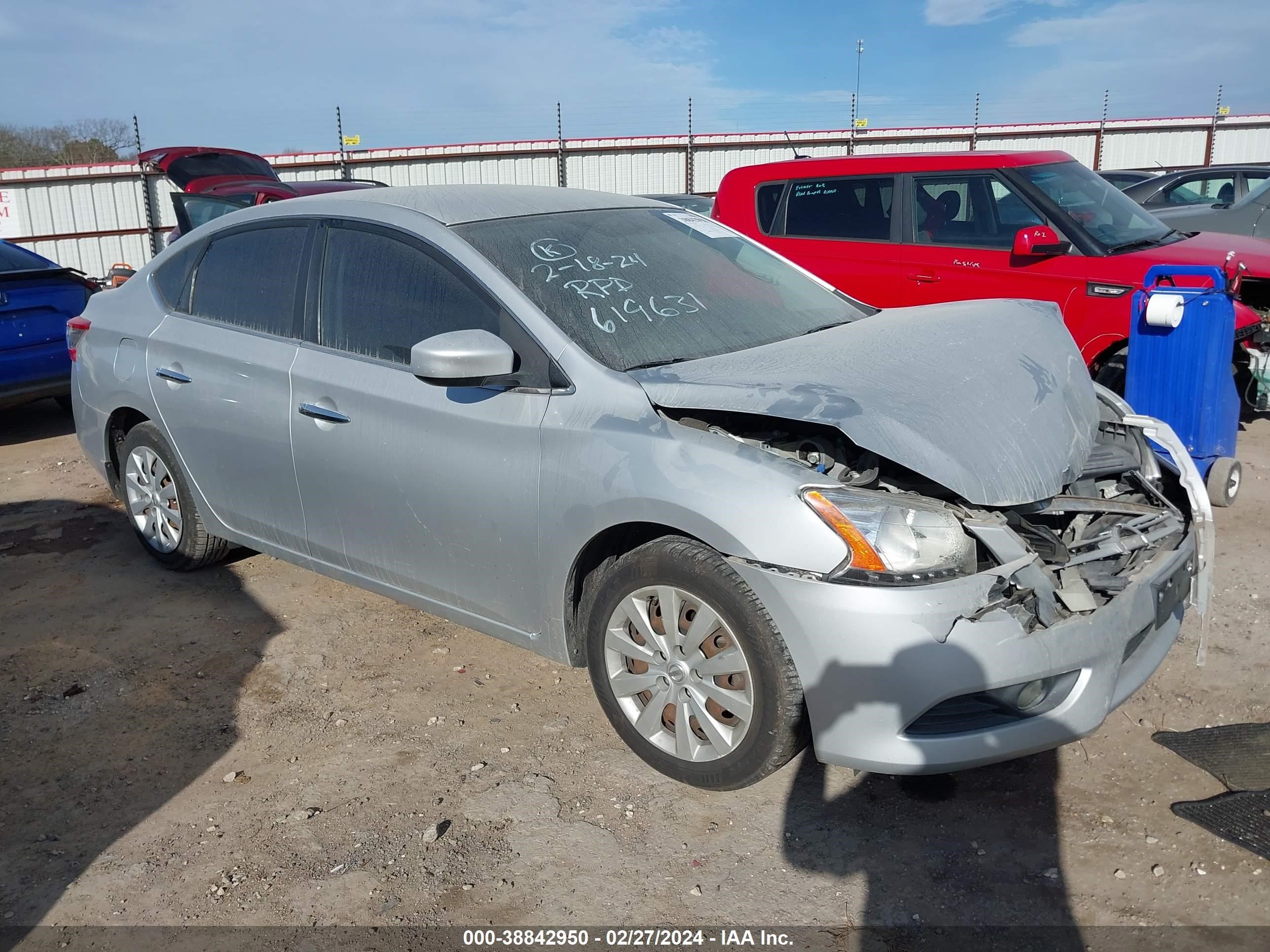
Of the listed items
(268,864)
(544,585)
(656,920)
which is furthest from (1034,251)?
(268,864)

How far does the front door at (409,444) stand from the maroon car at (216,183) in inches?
285

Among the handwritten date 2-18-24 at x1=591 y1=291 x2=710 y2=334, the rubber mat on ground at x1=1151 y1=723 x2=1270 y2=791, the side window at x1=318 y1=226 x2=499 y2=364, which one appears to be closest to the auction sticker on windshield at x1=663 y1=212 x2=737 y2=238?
the handwritten date 2-18-24 at x1=591 y1=291 x2=710 y2=334

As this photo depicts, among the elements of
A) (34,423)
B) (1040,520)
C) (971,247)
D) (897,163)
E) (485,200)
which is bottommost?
(34,423)

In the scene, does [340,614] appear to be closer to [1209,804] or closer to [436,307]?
[436,307]

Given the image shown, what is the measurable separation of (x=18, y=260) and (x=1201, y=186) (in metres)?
11.3

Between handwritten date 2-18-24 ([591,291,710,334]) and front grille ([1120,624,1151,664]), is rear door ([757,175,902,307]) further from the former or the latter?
front grille ([1120,624,1151,664])

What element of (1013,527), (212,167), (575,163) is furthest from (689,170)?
(1013,527)

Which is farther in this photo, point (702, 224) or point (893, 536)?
point (702, 224)

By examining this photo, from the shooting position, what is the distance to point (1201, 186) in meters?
11.0

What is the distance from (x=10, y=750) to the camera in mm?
3449

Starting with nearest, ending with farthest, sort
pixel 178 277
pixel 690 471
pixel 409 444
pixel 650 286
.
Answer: pixel 690 471 → pixel 409 444 → pixel 650 286 → pixel 178 277

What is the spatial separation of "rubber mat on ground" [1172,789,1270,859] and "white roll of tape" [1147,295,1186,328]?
2887mm

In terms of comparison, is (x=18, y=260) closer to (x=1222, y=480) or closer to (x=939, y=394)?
(x=939, y=394)

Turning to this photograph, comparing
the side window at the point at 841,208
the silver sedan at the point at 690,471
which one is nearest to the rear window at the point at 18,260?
the silver sedan at the point at 690,471
